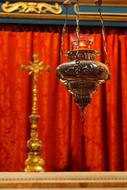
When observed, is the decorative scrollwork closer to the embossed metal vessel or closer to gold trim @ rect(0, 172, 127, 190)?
the embossed metal vessel

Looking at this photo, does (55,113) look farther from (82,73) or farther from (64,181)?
(64,181)

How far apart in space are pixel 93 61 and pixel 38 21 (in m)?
2.16

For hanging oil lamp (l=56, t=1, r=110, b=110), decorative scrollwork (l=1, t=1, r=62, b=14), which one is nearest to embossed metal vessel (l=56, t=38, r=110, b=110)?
hanging oil lamp (l=56, t=1, r=110, b=110)

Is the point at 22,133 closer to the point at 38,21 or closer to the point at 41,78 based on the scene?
the point at 41,78

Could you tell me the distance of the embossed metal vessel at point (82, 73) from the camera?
5.69ft

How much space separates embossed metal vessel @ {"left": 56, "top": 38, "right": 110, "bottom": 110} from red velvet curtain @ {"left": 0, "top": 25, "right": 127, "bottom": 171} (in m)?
1.95

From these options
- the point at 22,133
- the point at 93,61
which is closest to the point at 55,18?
the point at 22,133

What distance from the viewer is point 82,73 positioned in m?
1.74

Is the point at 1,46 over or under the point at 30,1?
under

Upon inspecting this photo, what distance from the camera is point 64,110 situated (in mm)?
3754

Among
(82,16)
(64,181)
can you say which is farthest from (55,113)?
(64,181)

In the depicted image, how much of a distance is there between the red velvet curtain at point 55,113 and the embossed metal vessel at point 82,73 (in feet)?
6.39

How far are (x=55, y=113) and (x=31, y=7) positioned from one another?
956 millimetres

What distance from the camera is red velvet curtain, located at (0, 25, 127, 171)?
3.67 metres
